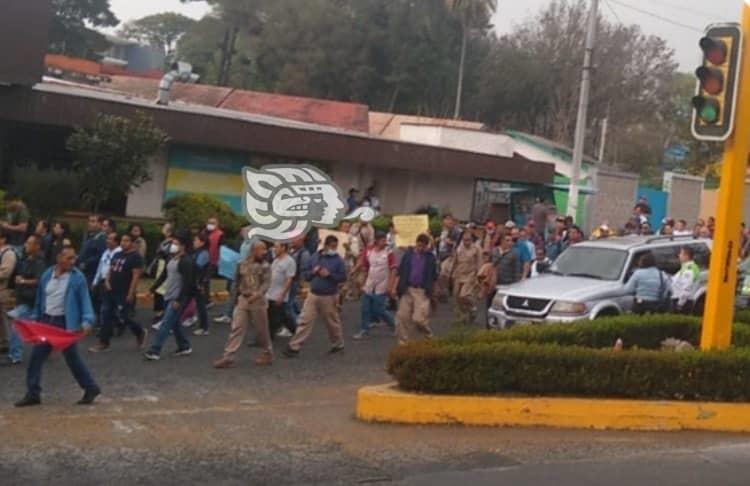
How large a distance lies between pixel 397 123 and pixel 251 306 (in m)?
30.0

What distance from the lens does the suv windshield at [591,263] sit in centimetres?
1714

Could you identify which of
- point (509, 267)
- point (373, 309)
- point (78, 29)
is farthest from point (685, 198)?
point (78, 29)

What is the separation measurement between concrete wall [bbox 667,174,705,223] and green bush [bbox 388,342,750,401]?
3193 centimetres

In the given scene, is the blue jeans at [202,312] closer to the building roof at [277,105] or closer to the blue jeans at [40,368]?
the blue jeans at [40,368]

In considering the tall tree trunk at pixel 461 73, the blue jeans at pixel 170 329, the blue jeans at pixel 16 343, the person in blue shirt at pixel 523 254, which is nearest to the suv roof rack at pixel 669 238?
the person in blue shirt at pixel 523 254

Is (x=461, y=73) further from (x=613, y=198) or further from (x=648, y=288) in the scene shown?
(x=648, y=288)

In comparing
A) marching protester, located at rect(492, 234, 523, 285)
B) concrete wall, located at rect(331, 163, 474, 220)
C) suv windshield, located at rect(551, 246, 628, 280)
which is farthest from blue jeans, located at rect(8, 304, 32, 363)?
concrete wall, located at rect(331, 163, 474, 220)

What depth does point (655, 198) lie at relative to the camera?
43.0 meters

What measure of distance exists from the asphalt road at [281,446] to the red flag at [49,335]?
628mm

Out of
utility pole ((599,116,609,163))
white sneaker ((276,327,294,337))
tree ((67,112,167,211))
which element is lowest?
white sneaker ((276,327,294,337))

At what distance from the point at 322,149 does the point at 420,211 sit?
15.0ft

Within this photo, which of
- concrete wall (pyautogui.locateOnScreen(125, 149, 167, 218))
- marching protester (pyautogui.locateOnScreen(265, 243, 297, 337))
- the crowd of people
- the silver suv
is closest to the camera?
the crowd of people

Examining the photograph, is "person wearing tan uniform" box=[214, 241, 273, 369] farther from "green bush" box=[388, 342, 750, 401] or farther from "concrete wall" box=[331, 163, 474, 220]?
"concrete wall" box=[331, 163, 474, 220]

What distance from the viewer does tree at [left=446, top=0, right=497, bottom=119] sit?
5578 centimetres
